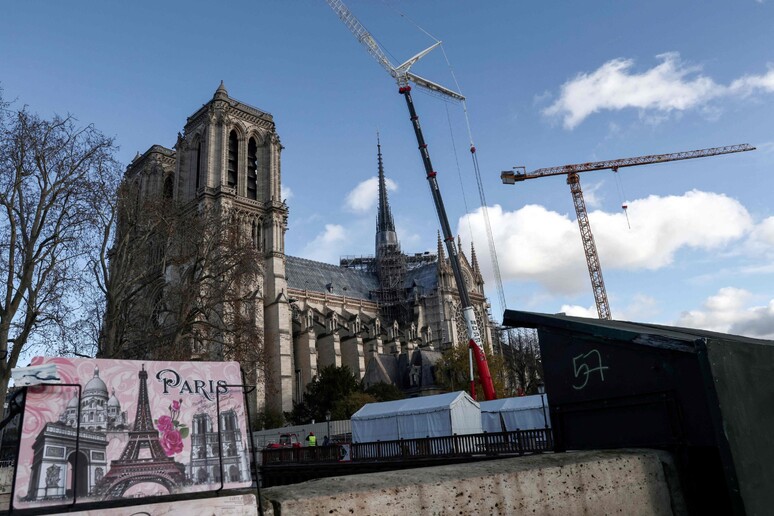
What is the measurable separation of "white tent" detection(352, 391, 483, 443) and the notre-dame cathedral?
784 inches

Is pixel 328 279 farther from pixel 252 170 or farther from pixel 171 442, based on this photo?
pixel 171 442

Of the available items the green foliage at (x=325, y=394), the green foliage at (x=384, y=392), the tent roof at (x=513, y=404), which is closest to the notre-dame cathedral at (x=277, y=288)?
the green foliage at (x=325, y=394)

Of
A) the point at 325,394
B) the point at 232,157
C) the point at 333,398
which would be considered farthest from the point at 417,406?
the point at 232,157

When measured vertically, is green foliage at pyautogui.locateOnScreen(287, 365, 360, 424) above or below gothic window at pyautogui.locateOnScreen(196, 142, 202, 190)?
below

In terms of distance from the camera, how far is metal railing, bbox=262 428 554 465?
20484 millimetres

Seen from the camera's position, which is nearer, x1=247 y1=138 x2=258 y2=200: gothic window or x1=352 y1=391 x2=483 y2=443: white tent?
x1=352 y1=391 x2=483 y2=443: white tent

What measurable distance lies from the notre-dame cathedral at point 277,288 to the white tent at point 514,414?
23450 mm

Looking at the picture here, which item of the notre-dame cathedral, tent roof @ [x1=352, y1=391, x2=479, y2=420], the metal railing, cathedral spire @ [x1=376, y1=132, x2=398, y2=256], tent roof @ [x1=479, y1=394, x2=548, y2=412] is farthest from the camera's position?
cathedral spire @ [x1=376, y1=132, x2=398, y2=256]

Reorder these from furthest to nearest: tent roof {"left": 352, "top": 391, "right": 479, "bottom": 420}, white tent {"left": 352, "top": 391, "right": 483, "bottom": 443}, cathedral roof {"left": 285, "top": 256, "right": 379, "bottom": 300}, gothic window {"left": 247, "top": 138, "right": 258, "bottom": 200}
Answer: cathedral roof {"left": 285, "top": 256, "right": 379, "bottom": 300} < gothic window {"left": 247, "top": 138, "right": 258, "bottom": 200} < tent roof {"left": 352, "top": 391, "right": 479, "bottom": 420} < white tent {"left": 352, "top": 391, "right": 483, "bottom": 443}

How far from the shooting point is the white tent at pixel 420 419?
26.6 m

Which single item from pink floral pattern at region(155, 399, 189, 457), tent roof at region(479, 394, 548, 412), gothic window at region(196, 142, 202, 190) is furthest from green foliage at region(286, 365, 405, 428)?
pink floral pattern at region(155, 399, 189, 457)

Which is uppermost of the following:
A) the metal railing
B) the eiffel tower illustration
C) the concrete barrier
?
the eiffel tower illustration

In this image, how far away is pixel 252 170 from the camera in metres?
61.7

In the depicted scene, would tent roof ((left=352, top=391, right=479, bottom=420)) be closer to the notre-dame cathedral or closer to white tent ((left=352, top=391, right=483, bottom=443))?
white tent ((left=352, top=391, right=483, bottom=443))
